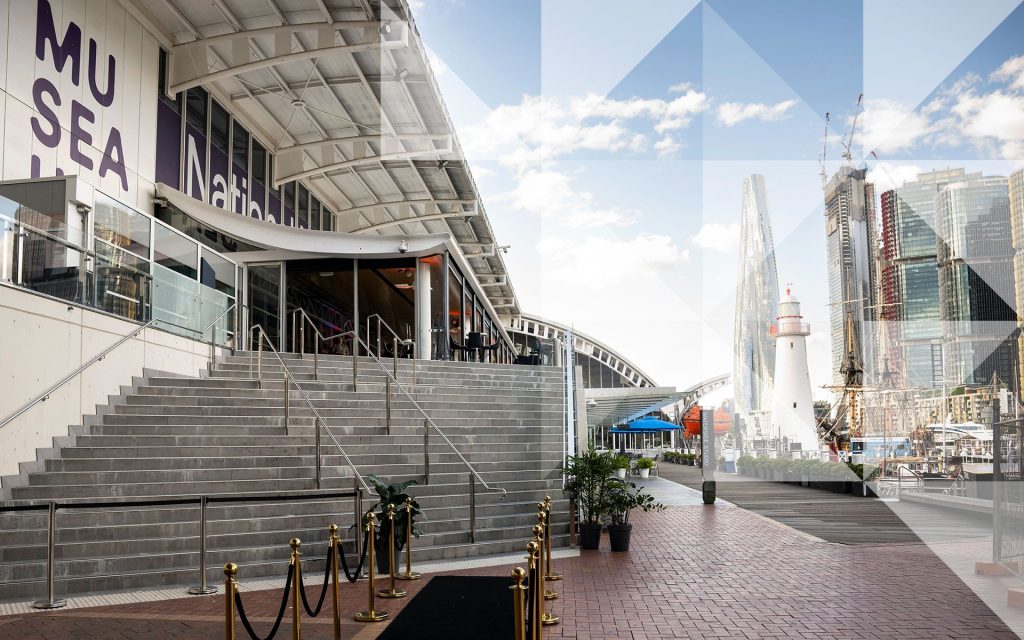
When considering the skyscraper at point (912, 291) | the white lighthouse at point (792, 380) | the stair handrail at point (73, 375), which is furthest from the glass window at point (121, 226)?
the white lighthouse at point (792, 380)

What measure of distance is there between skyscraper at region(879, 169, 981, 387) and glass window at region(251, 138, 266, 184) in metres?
36.6

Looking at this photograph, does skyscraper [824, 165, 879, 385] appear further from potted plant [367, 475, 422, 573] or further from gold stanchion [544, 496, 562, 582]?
potted plant [367, 475, 422, 573]

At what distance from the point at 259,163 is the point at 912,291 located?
55440 mm


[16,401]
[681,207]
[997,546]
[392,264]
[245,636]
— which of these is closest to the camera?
[245,636]

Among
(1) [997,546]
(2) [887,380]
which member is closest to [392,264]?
(1) [997,546]

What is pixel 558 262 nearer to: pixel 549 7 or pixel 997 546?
pixel 549 7

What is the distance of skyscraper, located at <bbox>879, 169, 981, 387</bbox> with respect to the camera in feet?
188

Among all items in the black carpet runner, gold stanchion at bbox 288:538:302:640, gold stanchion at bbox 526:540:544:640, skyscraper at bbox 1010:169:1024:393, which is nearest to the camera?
gold stanchion at bbox 526:540:544:640

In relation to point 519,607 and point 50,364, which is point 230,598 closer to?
point 519,607

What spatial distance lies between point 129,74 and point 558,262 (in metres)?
9.86

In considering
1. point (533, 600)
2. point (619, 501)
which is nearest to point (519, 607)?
point (533, 600)

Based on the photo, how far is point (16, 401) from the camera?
10.5 meters

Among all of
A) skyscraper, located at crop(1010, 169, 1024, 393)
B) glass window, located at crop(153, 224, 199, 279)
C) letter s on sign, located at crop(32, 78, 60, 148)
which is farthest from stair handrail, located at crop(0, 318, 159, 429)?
skyscraper, located at crop(1010, 169, 1024, 393)

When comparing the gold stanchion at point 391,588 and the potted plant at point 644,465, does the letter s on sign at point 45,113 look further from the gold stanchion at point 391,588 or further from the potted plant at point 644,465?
the potted plant at point 644,465
